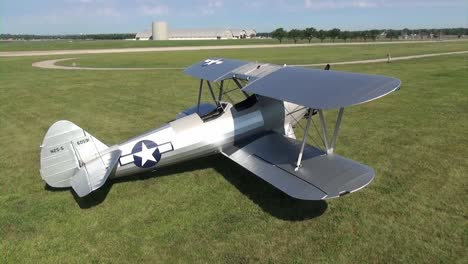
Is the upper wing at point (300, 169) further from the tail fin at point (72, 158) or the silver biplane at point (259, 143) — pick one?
the tail fin at point (72, 158)

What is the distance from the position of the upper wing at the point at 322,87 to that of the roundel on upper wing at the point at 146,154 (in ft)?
7.34

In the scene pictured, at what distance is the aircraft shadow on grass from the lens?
677 centimetres

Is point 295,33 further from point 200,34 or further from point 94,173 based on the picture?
point 94,173

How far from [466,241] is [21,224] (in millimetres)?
7339

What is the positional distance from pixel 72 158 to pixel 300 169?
4284 millimetres

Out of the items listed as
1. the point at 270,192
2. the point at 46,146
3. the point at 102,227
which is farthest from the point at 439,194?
the point at 46,146

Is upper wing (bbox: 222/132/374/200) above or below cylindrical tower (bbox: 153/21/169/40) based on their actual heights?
below

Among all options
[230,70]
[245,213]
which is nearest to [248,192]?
[245,213]

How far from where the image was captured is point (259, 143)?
26.8 feet

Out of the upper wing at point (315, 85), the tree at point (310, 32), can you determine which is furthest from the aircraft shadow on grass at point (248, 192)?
the tree at point (310, 32)

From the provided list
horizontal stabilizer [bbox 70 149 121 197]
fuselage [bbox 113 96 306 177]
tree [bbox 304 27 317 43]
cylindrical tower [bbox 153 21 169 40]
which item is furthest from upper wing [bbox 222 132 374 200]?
cylindrical tower [bbox 153 21 169 40]

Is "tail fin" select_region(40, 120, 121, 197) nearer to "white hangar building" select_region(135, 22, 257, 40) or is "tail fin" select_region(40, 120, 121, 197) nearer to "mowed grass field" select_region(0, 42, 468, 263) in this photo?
"mowed grass field" select_region(0, 42, 468, 263)

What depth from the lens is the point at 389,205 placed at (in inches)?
270

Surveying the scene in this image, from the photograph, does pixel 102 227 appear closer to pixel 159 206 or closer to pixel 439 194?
pixel 159 206
